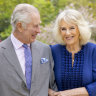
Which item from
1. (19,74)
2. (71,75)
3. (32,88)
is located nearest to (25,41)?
(19,74)

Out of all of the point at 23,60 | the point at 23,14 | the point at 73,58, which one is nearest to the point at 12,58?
the point at 23,60

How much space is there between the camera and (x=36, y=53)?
2857 mm

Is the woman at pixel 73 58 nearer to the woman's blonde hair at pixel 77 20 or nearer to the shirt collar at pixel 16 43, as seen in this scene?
the woman's blonde hair at pixel 77 20

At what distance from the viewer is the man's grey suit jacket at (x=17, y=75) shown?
2.58 m

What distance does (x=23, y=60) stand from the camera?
274 centimetres

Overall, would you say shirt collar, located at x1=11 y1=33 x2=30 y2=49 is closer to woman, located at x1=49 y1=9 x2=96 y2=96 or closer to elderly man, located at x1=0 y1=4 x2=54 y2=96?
elderly man, located at x1=0 y1=4 x2=54 y2=96

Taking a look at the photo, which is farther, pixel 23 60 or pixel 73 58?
pixel 73 58

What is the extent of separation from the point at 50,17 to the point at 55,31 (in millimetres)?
8462

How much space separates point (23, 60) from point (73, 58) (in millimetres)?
783

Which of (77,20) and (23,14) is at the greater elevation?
(23,14)

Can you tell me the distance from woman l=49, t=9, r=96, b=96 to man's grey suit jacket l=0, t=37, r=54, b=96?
0.26 m

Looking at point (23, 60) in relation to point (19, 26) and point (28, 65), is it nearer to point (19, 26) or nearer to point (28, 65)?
point (28, 65)

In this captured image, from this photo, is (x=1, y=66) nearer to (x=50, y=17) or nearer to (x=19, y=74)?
(x=19, y=74)

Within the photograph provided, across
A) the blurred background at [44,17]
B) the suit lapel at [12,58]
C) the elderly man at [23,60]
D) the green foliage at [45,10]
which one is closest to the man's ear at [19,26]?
the elderly man at [23,60]
